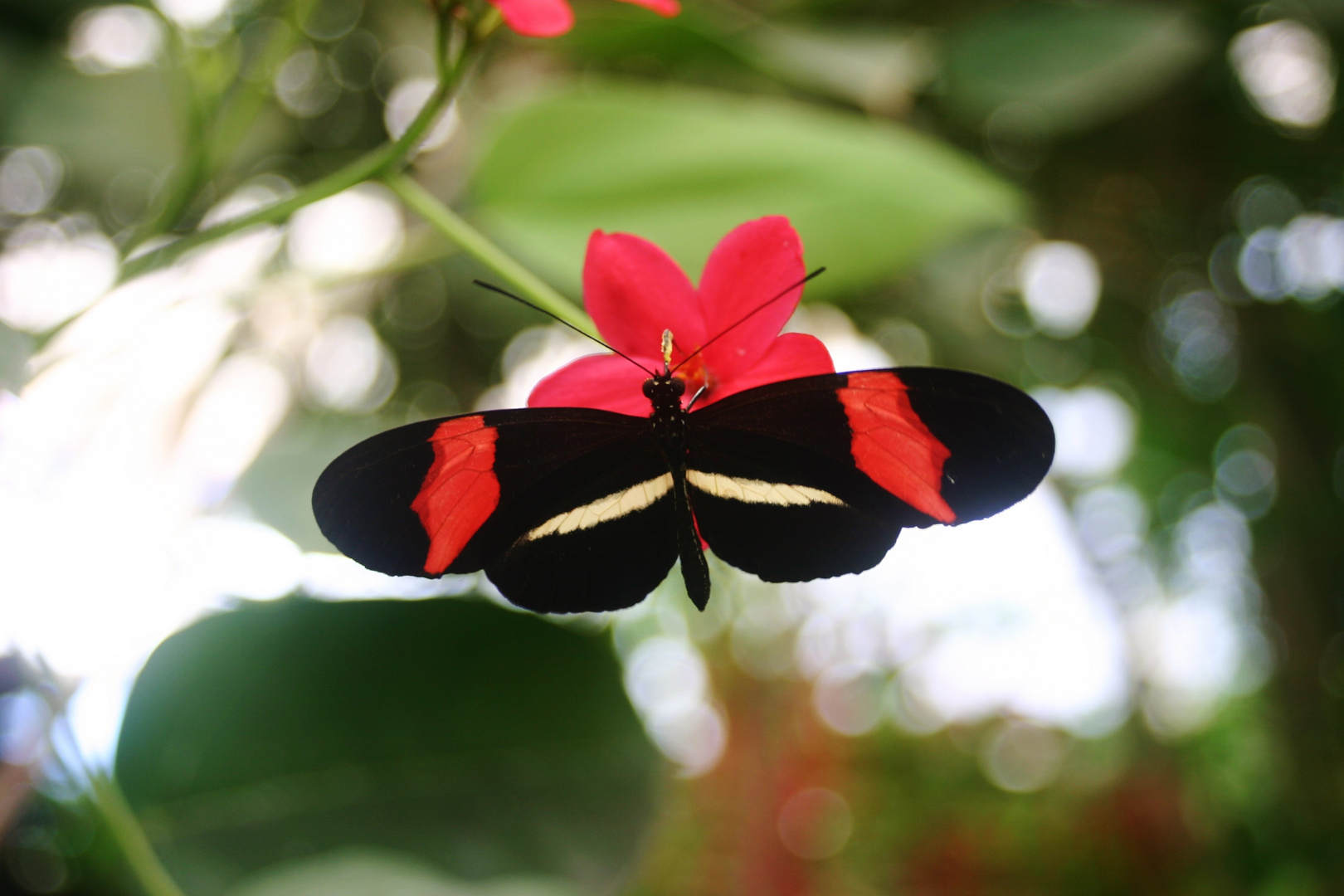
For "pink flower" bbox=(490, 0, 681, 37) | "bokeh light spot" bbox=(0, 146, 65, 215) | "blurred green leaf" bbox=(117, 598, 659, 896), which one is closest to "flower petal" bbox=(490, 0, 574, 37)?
"pink flower" bbox=(490, 0, 681, 37)

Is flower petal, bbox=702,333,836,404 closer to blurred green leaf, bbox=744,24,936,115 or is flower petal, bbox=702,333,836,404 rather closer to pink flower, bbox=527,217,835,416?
pink flower, bbox=527,217,835,416

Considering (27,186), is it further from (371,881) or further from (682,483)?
(682,483)

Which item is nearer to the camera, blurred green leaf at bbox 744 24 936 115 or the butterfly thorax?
the butterfly thorax

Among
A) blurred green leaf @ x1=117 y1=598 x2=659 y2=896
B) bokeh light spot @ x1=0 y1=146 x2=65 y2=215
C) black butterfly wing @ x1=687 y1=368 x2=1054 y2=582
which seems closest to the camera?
black butterfly wing @ x1=687 y1=368 x2=1054 y2=582

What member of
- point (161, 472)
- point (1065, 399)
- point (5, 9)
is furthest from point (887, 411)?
point (1065, 399)

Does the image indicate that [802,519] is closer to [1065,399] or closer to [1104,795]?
[1065,399]

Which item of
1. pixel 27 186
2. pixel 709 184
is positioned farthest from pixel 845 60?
pixel 27 186

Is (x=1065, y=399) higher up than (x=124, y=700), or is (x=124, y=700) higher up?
(x=1065, y=399)
